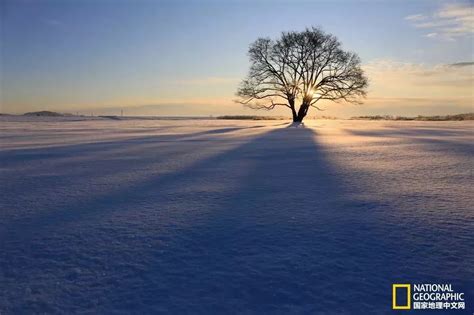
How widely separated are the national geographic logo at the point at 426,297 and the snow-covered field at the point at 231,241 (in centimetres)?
4

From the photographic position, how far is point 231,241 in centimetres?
187

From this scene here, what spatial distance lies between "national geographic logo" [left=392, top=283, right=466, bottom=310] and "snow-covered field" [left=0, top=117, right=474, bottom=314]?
0.04m

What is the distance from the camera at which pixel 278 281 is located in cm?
147

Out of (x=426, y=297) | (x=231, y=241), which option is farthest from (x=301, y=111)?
(x=426, y=297)

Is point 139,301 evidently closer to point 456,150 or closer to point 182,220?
point 182,220

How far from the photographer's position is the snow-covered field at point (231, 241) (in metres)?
1.37

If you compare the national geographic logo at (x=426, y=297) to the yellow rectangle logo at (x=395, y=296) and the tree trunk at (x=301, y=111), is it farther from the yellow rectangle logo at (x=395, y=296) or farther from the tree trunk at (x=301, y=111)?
the tree trunk at (x=301, y=111)

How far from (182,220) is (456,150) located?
5.19m

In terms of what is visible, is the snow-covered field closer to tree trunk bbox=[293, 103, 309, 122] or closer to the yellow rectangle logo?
the yellow rectangle logo

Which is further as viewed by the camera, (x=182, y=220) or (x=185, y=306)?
(x=182, y=220)

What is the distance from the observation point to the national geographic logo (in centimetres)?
134

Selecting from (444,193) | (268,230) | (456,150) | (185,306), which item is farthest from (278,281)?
(456,150)

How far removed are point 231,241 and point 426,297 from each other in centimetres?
99

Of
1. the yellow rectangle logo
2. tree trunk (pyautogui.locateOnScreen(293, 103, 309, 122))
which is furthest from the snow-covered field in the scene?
tree trunk (pyautogui.locateOnScreen(293, 103, 309, 122))
